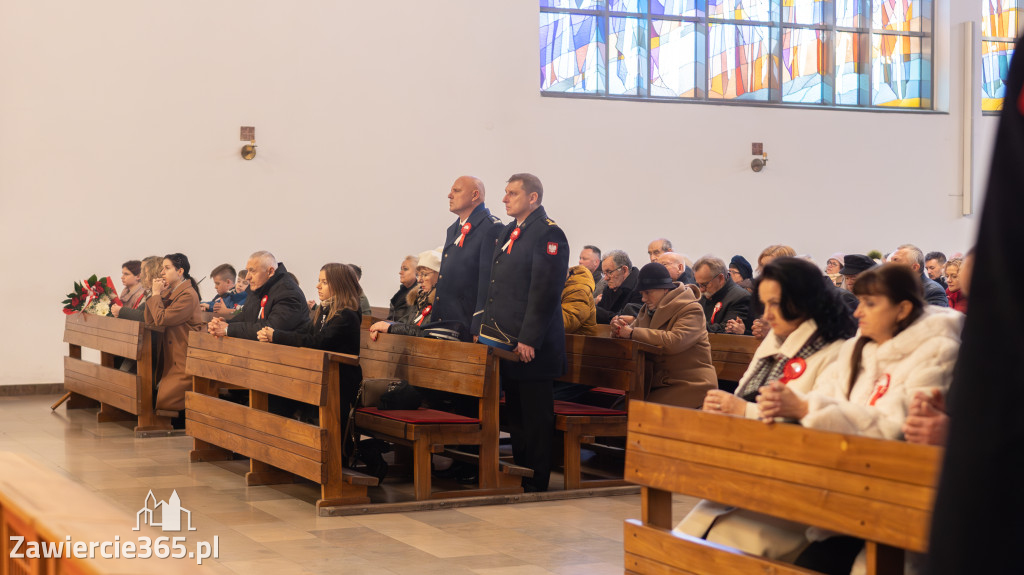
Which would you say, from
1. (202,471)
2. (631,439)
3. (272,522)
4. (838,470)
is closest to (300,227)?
(202,471)

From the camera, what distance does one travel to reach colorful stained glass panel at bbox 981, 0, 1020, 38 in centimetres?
1411

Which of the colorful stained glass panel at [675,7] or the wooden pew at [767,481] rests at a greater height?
the colorful stained glass panel at [675,7]

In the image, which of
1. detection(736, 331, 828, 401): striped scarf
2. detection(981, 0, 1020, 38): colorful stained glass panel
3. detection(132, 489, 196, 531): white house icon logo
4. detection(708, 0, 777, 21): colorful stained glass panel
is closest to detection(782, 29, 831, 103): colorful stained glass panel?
detection(708, 0, 777, 21): colorful stained glass panel

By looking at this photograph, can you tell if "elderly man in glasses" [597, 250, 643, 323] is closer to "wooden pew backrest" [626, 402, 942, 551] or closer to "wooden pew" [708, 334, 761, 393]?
"wooden pew" [708, 334, 761, 393]

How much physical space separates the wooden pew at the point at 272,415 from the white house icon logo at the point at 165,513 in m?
→ 0.55

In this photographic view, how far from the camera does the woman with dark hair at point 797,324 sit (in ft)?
11.0

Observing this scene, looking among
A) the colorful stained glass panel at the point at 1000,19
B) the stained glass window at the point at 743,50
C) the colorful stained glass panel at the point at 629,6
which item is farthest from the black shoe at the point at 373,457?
the colorful stained glass panel at the point at 1000,19

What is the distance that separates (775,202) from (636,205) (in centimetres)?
187

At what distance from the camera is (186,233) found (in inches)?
425

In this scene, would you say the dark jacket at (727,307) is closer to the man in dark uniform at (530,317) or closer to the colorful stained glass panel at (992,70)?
the man in dark uniform at (530,317)

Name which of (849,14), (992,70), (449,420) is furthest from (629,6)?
(449,420)

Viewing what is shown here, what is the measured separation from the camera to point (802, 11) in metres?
13.3

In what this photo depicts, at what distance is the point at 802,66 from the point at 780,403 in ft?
36.9

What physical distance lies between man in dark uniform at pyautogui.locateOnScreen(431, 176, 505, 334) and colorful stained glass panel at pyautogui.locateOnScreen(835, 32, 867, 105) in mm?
8596
